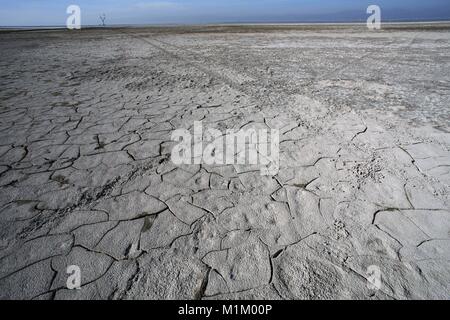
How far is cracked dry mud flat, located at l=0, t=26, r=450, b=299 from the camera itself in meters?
1.44

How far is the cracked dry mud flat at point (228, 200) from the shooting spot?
56.6 inches

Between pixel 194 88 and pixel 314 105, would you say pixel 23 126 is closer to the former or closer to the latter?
pixel 194 88

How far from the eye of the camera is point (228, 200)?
6.64 feet

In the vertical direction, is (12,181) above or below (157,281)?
above

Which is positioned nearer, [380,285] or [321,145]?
[380,285]

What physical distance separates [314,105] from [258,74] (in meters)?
2.23

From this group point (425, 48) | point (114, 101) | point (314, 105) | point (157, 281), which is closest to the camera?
point (157, 281)

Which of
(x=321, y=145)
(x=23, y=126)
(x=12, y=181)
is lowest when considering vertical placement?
(x=12, y=181)

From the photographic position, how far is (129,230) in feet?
5.77

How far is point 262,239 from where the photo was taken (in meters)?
1.68

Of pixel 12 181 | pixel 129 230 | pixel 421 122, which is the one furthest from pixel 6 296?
pixel 421 122
